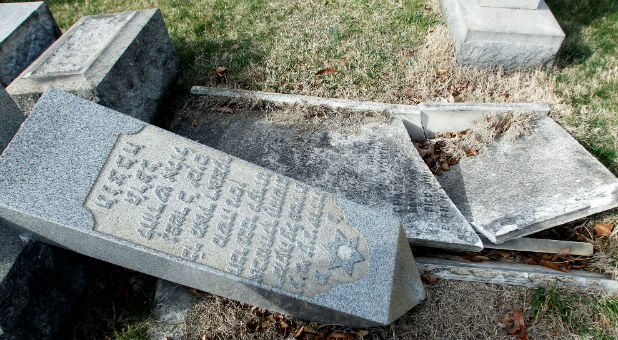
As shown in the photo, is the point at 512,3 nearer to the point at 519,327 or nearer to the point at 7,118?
the point at 519,327

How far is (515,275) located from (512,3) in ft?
9.95

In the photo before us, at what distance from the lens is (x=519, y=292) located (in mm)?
2852

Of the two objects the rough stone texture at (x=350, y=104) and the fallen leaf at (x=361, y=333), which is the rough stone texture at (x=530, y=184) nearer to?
the rough stone texture at (x=350, y=104)

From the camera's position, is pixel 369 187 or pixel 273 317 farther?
pixel 369 187

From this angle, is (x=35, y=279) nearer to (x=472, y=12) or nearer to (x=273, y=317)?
(x=273, y=317)

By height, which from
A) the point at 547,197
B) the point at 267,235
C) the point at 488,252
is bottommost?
the point at 488,252

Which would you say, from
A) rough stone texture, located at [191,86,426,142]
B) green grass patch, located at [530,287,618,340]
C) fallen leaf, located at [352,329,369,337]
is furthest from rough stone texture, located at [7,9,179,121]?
green grass patch, located at [530,287,618,340]

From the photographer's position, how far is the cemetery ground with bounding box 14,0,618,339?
2746 millimetres

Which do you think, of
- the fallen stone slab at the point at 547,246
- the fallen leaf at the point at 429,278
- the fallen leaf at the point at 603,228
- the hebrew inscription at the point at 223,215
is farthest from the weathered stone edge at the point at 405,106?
the fallen leaf at the point at 429,278

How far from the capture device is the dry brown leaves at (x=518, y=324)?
8.80ft

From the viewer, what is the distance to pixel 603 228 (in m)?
3.16

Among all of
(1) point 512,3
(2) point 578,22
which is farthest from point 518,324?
(2) point 578,22

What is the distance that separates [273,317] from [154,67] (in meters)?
2.72

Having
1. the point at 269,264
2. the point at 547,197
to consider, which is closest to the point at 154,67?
the point at 269,264
